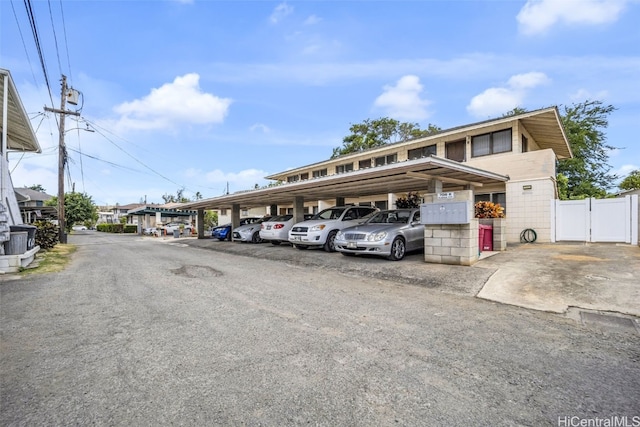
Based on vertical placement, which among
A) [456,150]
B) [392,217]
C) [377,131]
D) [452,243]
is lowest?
[452,243]

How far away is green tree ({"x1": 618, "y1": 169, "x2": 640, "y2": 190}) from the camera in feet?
94.5

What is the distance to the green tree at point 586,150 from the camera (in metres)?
23.1

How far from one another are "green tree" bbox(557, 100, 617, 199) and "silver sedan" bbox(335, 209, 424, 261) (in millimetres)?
21625

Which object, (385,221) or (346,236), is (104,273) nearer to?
(346,236)

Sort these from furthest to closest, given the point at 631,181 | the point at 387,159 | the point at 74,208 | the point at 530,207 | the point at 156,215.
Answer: the point at 74,208
the point at 156,215
the point at 631,181
the point at 387,159
the point at 530,207

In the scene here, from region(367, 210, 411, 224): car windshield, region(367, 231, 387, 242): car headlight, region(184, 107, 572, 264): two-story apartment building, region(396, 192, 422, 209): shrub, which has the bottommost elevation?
region(367, 231, 387, 242): car headlight

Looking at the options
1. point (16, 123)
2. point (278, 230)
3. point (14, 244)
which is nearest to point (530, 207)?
point (278, 230)

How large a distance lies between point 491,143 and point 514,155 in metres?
1.89

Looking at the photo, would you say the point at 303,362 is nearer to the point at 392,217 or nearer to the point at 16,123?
the point at 392,217

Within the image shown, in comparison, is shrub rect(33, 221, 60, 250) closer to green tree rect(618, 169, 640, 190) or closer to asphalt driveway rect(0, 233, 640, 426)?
asphalt driveway rect(0, 233, 640, 426)

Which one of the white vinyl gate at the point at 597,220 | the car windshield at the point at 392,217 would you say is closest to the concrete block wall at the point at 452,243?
the car windshield at the point at 392,217

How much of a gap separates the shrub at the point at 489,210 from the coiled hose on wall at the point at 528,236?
3.12 m

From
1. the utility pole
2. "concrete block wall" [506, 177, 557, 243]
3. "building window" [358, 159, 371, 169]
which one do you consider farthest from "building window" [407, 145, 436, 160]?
the utility pole

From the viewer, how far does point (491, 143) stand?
14469mm
